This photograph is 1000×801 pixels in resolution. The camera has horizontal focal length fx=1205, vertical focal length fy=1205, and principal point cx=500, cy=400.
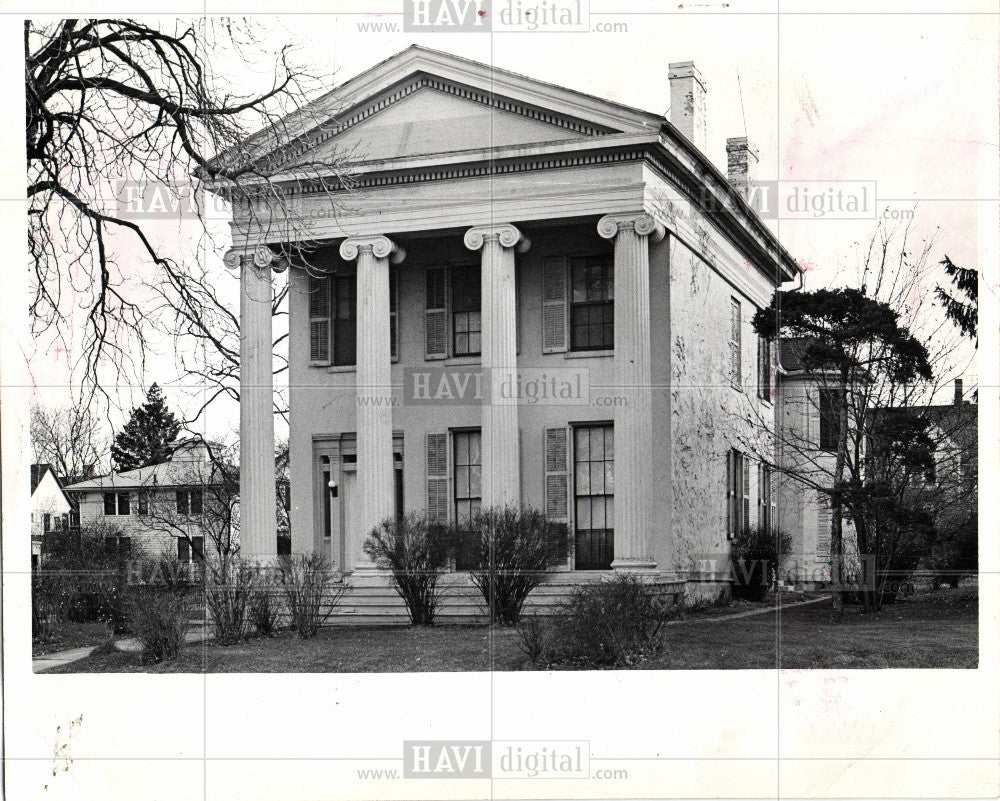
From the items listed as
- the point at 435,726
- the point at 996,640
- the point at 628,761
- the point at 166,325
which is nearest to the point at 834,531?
the point at 996,640

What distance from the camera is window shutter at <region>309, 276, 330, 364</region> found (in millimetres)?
12766

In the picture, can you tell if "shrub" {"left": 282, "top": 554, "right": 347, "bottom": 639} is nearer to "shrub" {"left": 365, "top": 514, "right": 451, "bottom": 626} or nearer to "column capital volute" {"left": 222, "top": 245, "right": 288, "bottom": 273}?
"shrub" {"left": 365, "top": 514, "right": 451, "bottom": 626}

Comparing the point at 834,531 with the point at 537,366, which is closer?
the point at 834,531

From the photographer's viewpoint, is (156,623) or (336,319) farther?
(336,319)

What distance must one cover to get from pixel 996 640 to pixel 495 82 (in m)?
6.53

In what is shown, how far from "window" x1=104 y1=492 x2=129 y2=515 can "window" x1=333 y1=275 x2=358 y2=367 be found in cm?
283

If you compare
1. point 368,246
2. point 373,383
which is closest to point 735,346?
point 373,383

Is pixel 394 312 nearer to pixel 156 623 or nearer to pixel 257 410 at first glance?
pixel 257 410

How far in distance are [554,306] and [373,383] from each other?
6.86 ft

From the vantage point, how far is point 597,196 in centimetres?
1235

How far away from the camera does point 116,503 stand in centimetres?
1094

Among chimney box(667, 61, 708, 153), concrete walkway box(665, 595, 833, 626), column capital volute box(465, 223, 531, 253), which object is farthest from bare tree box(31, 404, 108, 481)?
chimney box(667, 61, 708, 153)

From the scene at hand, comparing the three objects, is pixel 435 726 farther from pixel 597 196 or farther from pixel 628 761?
pixel 597 196

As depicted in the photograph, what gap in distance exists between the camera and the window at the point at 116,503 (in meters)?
10.8
